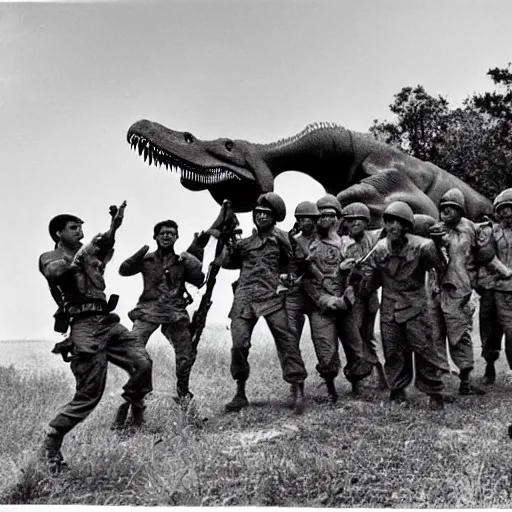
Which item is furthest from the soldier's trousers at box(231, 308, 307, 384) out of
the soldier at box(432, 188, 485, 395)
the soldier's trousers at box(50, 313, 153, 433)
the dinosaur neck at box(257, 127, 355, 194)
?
the dinosaur neck at box(257, 127, 355, 194)

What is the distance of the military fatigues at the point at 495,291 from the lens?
8648mm

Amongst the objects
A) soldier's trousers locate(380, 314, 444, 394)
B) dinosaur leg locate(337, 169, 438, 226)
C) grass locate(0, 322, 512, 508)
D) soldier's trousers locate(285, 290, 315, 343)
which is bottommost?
grass locate(0, 322, 512, 508)

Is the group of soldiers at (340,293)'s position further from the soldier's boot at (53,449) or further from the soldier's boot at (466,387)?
the soldier's boot at (53,449)

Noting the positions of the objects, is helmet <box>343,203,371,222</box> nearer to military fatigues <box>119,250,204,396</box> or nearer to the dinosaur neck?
military fatigues <box>119,250,204,396</box>

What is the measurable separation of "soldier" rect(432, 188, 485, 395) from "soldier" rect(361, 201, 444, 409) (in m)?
0.89

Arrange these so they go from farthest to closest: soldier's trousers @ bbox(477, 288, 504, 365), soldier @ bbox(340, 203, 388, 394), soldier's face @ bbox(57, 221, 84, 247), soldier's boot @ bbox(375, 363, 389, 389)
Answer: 1. soldier's boot @ bbox(375, 363, 389, 389)
2. soldier's trousers @ bbox(477, 288, 504, 365)
3. soldier @ bbox(340, 203, 388, 394)
4. soldier's face @ bbox(57, 221, 84, 247)

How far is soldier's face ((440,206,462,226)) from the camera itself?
8.94 meters

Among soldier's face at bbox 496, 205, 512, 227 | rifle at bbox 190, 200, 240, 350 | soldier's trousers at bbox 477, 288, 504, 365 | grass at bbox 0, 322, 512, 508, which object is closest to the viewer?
grass at bbox 0, 322, 512, 508

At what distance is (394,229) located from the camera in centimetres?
788

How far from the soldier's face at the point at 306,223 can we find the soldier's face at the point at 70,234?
2715mm

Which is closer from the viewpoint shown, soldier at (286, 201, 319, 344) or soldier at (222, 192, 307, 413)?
soldier at (222, 192, 307, 413)

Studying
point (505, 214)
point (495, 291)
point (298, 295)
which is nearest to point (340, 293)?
point (298, 295)

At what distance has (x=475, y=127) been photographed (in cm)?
1434

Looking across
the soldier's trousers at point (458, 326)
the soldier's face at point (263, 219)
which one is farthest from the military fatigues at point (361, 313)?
the soldier's face at point (263, 219)
